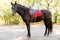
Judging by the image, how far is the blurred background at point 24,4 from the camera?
529 inches

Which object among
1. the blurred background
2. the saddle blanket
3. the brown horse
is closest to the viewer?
the brown horse

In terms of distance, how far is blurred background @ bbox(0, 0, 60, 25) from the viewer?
44.1 feet

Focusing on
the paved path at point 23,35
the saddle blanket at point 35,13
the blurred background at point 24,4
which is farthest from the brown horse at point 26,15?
the blurred background at point 24,4

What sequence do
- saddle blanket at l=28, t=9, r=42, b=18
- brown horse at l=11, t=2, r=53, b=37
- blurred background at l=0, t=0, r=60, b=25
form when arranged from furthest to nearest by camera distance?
blurred background at l=0, t=0, r=60, b=25
saddle blanket at l=28, t=9, r=42, b=18
brown horse at l=11, t=2, r=53, b=37

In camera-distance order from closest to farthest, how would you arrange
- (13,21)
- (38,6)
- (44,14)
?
(44,14) < (13,21) < (38,6)

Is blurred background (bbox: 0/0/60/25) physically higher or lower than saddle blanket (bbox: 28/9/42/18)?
lower

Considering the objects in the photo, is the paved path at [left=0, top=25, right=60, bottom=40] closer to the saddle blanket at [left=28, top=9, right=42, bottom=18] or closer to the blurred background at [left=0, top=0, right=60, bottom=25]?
the saddle blanket at [left=28, top=9, right=42, bottom=18]

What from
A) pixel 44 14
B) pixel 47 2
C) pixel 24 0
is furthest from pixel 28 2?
pixel 44 14

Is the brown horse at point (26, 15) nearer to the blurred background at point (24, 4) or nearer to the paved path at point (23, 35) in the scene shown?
the paved path at point (23, 35)

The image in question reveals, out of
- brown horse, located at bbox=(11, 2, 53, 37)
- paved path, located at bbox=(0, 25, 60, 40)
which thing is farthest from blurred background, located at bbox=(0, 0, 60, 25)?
brown horse, located at bbox=(11, 2, 53, 37)

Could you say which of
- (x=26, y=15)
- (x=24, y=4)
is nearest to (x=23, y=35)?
(x=26, y=15)

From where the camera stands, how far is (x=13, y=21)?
13.4 m

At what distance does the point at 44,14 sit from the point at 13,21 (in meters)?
6.48

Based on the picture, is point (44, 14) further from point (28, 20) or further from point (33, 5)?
point (33, 5)
